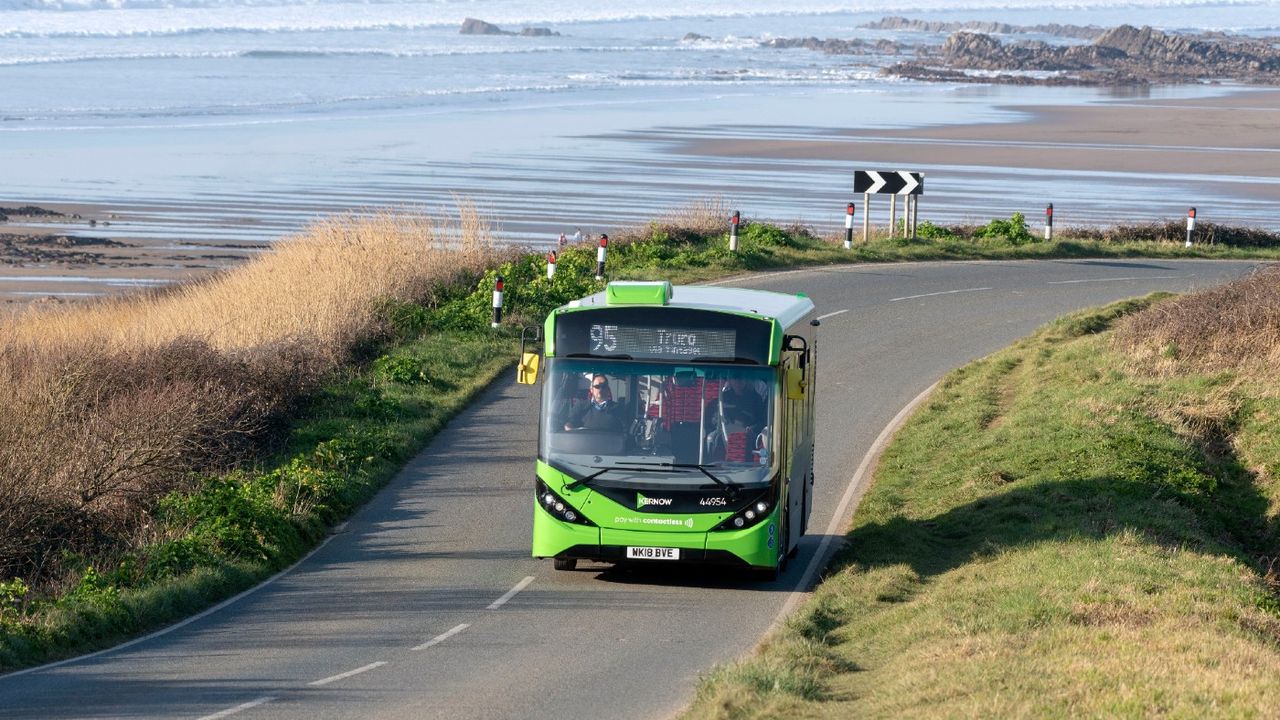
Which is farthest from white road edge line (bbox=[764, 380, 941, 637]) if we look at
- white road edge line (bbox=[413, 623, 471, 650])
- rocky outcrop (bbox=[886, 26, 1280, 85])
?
rocky outcrop (bbox=[886, 26, 1280, 85])

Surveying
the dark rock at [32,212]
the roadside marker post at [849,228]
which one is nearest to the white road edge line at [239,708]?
the roadside marker post at [849,228]

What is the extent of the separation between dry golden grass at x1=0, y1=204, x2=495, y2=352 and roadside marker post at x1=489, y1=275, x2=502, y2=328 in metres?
2.24

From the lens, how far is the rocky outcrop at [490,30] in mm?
174500

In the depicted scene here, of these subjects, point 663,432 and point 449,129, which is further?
point 449,129

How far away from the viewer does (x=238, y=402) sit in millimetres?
21609

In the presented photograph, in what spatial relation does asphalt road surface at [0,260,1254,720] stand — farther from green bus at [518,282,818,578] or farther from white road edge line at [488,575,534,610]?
green bus at [518,282,818,578]

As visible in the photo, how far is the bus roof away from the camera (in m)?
15.5

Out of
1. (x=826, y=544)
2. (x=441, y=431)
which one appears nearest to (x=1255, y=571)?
(x=826, y=544)

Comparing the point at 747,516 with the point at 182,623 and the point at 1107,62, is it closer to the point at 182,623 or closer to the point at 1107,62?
the point at 182,623

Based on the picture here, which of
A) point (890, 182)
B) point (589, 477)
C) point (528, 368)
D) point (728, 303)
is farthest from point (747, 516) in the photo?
point (890, 182)

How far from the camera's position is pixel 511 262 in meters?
34.7

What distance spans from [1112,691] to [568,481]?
6241 mm

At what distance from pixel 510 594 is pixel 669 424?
7.10 feet

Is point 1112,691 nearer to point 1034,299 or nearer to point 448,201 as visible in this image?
point 1034,299
